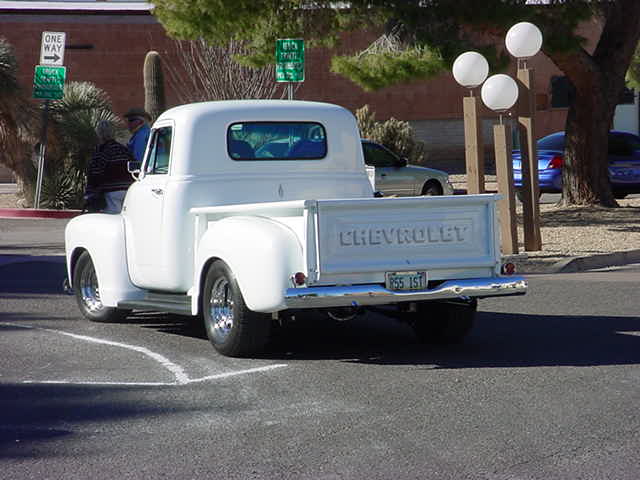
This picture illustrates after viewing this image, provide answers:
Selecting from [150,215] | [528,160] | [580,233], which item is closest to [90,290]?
[150,215]

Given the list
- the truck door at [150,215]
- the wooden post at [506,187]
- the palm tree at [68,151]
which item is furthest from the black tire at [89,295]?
the palm tree at [68,151]

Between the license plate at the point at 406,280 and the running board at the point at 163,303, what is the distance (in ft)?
6.02

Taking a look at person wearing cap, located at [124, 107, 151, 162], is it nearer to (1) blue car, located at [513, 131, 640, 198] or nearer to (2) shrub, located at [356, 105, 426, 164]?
(1) blue car, located at [513, 131, 640, 198]

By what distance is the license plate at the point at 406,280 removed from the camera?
29.2ft

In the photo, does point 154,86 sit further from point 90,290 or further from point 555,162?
point 90,290

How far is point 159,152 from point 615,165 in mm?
16752

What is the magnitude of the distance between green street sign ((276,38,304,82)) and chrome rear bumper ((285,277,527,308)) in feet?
33.4

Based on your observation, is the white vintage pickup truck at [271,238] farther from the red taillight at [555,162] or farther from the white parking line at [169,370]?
the red taillight at [555,162]

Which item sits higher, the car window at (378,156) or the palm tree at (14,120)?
the palm tree at (14,120)

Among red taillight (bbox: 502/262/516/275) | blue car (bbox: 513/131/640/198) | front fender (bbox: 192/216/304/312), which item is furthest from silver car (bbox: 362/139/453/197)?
front fender (bbox: 192/216/304/312)

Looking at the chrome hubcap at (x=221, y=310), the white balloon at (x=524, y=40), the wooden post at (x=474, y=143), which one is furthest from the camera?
the wooden post at (x=474, y=143)

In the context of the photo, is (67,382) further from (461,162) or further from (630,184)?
(461,162)

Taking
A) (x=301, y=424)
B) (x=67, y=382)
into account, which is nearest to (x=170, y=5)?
(x=67, y=382)

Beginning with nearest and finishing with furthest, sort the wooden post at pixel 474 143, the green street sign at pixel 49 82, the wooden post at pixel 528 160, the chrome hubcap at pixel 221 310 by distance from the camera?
1. the chrome hubcap at pixel 221 310
2. the wooden post at pixel 474 143
3. the wooden post at pixel 528 160
4. the green street sign at pixel 49 82
